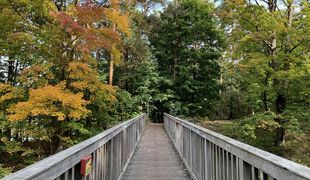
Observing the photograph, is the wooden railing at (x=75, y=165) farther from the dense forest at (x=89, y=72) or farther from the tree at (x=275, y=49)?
the tree at (x=275, y=49)

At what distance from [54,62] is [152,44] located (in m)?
16.7

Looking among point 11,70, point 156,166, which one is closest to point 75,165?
point 156,166

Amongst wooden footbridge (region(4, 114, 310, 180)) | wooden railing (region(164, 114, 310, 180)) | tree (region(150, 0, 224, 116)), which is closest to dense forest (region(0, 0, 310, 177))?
wooden footbridge (region(4, 114, 310, 180))

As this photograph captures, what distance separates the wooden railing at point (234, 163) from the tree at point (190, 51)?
63.7 feet

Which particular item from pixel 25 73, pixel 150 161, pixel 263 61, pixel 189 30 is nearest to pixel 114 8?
pixel 25 73

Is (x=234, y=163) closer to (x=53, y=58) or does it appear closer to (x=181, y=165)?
(x=181, y=165)

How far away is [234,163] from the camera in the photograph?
2312 millimetres

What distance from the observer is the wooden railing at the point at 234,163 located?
4.50ft

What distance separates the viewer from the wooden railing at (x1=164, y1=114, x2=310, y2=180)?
137 centimetres

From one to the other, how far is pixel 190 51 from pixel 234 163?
22.9m

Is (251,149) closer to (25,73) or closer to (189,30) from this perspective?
(25,73)

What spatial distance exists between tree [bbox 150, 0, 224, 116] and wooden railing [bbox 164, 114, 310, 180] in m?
19.4

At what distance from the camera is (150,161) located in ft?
20.2

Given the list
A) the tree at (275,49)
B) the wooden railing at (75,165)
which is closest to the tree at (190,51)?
the tree at (275,49)
